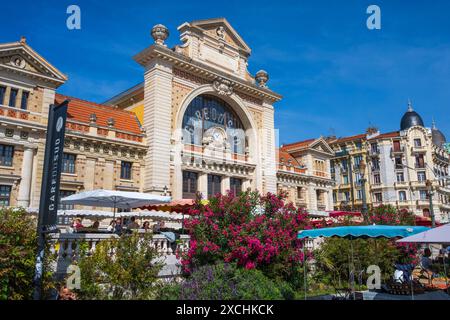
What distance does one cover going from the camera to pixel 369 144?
68500 mm

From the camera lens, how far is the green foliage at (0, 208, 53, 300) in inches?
352

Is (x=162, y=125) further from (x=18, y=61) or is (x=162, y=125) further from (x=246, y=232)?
(x=246, y=232)

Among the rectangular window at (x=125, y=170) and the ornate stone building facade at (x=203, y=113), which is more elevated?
the ornate stone building facade at (x=203, y=113)

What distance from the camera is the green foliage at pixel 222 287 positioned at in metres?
9.77

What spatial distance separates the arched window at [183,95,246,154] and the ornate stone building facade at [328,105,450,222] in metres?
31.7

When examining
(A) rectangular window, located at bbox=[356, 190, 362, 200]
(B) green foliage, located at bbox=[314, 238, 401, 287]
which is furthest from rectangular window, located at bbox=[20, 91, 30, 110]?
(A) rectangular window, located at bbox=[356, 190, 362, 200]

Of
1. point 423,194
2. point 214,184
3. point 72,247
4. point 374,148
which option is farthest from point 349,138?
point 72,247

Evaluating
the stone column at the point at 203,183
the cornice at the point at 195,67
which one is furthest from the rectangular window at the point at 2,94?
the stone column at the point at 203,183

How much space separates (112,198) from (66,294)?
7000 millimetres

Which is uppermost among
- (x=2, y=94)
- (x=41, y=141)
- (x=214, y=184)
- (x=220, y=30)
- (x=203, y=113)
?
(x=220, y=30)

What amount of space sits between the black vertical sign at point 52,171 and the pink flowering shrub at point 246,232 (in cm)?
514

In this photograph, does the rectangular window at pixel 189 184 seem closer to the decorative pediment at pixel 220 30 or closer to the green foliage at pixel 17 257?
the decorative pediment at pixel 220 30

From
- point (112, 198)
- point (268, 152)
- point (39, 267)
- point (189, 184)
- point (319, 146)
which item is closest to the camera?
point (39, 267)

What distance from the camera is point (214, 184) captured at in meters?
34.2
